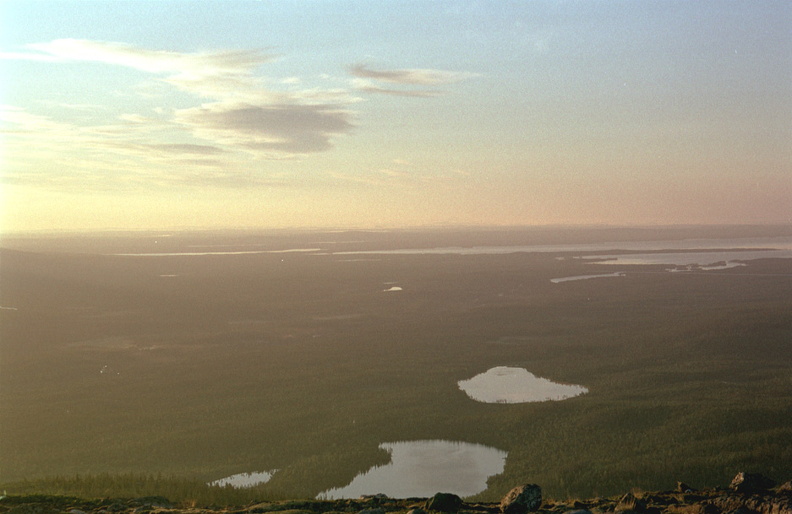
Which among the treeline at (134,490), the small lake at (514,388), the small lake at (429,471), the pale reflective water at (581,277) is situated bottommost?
the small lake at (429,471)

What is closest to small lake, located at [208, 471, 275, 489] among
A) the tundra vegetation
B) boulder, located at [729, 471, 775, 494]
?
the tundra vegetation

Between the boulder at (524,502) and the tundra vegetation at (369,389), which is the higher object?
the boulder at (524,502)

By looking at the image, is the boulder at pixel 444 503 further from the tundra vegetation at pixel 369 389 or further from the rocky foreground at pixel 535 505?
the tundra vegetation at pixel 369 389

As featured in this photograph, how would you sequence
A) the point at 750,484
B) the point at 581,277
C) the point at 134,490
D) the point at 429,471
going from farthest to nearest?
the point at 581,277 → the point at 429,471 → the point at 134,490 → the point at 750,484

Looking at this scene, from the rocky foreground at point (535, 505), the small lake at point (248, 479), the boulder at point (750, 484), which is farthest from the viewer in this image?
the small lake at point (248, 479)

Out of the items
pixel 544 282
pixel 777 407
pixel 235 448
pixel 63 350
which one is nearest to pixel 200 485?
pixel 235 448

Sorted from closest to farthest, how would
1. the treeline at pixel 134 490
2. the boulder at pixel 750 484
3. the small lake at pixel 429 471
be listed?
1. the boulder at pixel 750 484
2. the treeline at pixel 134 490
3. the small lake at pixel 429 471

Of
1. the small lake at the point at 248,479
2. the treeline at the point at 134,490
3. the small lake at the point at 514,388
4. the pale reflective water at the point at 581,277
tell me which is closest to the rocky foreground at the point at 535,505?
the treeline at the point at 134,490

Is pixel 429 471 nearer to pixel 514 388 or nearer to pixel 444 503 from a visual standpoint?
pixel 514 388

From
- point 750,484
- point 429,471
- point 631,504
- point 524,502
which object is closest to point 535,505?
point 524,502
